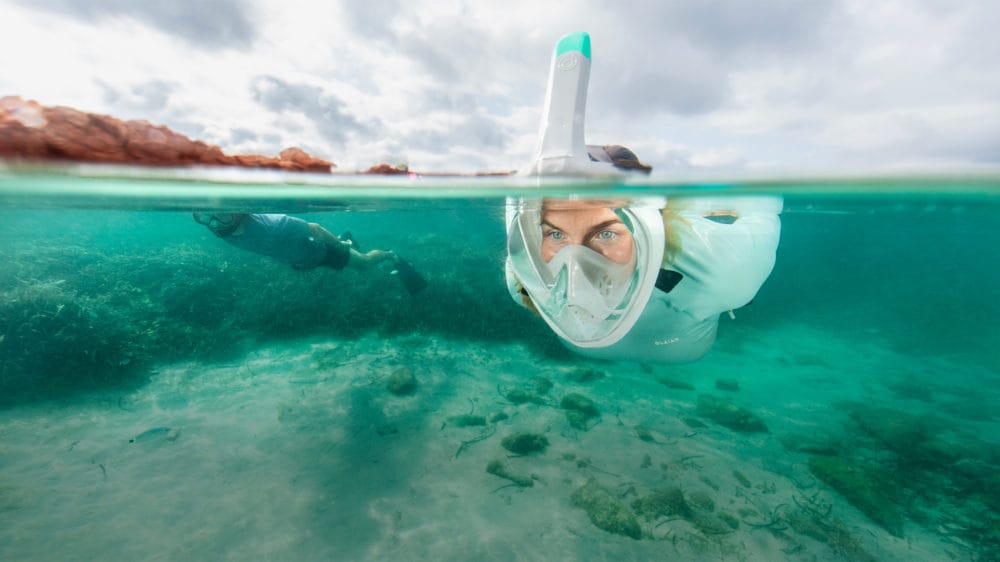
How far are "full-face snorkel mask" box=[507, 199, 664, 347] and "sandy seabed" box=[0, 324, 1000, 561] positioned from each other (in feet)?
10.9

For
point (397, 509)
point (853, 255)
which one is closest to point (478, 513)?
point (397, 509)

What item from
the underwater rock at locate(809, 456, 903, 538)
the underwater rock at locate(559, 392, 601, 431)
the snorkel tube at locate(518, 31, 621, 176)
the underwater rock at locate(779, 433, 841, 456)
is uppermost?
the snorkel tube at locate(518, 31, 621, 176)

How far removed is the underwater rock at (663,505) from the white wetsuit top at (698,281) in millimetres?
2155

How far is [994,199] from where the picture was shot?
7879 millimetres

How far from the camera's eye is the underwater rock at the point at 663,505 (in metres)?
5.92

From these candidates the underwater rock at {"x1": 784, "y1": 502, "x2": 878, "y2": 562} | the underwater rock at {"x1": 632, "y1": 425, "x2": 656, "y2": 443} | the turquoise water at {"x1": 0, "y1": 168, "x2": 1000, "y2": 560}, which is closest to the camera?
the underwater rock at {"x1": 784, "y1": 502, "x2": 878, "y2": 562}

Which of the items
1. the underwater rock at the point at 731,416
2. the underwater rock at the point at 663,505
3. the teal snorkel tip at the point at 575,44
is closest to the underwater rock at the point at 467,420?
the underwater rock at the point at 663,505

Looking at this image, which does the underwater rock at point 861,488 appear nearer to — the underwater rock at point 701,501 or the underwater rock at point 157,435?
the underwater rock at point 701,501

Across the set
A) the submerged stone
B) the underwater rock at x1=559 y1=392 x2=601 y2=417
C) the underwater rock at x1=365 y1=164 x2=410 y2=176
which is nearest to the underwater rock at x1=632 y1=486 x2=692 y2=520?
the underwater rock at x1=559 y1=392 x2=601 y2=417

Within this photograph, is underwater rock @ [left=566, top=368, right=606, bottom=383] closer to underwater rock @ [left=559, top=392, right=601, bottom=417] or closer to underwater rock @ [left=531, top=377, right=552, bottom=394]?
underwater rock @ [left=531, top=377, right=552, bottom=394]

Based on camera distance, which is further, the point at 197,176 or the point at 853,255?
the point at 853,255

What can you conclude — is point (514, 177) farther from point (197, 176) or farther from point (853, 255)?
point (853, 255)

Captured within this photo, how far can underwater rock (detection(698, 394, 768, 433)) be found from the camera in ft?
28.8

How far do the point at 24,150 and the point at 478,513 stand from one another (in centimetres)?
759
